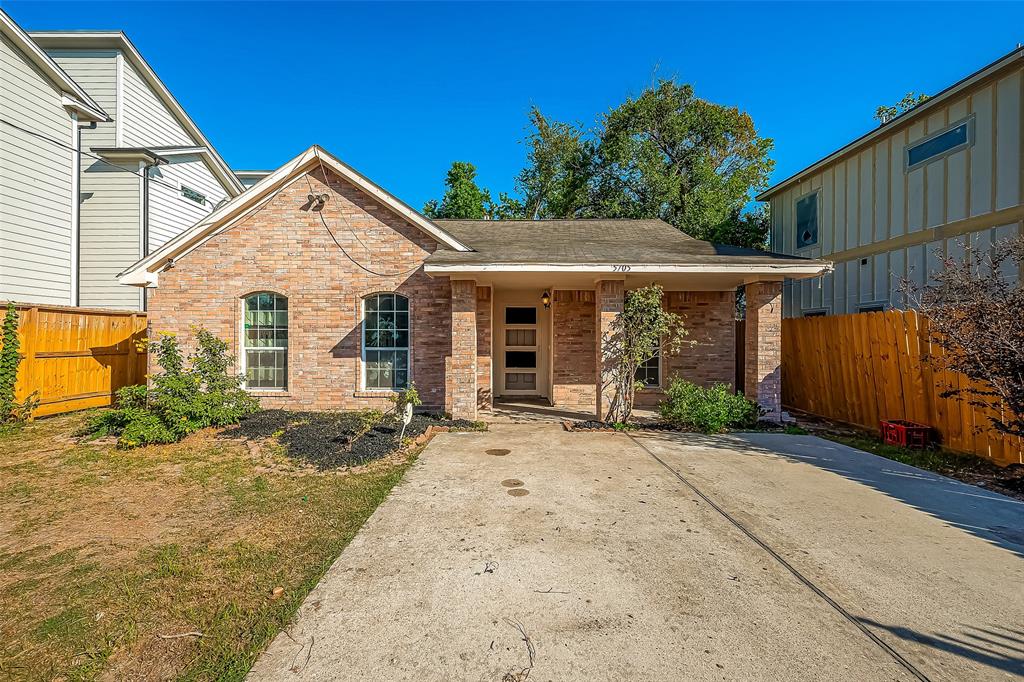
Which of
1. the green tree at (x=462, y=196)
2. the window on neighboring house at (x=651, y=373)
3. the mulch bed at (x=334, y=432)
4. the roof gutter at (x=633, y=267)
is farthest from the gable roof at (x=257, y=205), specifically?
the green tree at (x=462, y=196)

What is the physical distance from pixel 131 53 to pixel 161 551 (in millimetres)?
16758

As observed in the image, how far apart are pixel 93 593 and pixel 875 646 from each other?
526 cm

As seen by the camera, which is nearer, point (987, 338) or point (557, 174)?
point (987, 338)

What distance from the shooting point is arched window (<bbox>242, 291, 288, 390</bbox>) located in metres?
9.85

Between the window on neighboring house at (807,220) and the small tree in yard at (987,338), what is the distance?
342 inches

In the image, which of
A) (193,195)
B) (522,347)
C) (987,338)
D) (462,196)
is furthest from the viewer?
(462,196)

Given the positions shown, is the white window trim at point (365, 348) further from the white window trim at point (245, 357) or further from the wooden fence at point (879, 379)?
the wooden fence at point (879, 379)

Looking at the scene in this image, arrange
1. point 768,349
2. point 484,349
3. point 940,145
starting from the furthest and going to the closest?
point 484,349, point 940,145, point 768,349

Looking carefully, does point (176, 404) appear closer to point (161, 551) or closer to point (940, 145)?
point (161, 551)

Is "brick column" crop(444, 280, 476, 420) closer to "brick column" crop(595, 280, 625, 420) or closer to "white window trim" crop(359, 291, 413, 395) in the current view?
"white window trim" crop(359, 291, 413, 395)

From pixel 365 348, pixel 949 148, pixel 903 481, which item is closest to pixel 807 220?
pixel 949 148

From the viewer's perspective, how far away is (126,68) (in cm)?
1356

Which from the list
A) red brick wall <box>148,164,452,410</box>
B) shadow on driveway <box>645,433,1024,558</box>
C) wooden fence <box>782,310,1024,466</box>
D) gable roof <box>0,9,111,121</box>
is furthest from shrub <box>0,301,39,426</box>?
wooden fence <box>782,310,1024,466</box>

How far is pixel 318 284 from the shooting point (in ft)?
31.6
